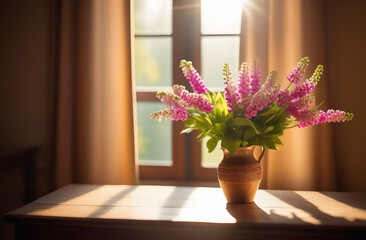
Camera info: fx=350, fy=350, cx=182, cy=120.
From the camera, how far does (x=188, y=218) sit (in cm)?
133

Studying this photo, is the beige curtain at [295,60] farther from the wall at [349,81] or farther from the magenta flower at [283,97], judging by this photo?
the magenta flower at [283,97]

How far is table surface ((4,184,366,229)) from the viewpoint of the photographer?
1314mm

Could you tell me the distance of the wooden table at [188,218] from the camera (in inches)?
50.1

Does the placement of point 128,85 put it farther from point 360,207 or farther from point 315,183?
point 360,207

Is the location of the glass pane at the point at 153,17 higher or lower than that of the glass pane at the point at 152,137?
higher

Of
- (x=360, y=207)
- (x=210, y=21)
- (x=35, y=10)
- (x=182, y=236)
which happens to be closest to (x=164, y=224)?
(x=182, y=236)

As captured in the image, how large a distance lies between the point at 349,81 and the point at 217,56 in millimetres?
822

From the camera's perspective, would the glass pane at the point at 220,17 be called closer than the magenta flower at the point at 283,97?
No

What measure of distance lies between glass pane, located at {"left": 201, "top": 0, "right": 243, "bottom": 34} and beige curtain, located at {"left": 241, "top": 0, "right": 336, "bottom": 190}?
1.02 feet

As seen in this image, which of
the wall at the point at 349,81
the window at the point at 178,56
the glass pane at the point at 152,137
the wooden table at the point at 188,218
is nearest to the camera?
the wooden table at the point at 188,218

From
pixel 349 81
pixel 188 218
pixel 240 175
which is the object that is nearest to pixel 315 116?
pixel 240 175

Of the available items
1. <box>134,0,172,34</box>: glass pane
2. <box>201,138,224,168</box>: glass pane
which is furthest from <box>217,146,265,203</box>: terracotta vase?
<box>134,0,172,34</box>: glass pane

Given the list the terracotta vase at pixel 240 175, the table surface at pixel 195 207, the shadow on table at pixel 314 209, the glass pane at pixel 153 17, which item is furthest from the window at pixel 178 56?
the terracotta vase at pixel 240 175

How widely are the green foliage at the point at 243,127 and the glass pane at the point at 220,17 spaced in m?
0.98
